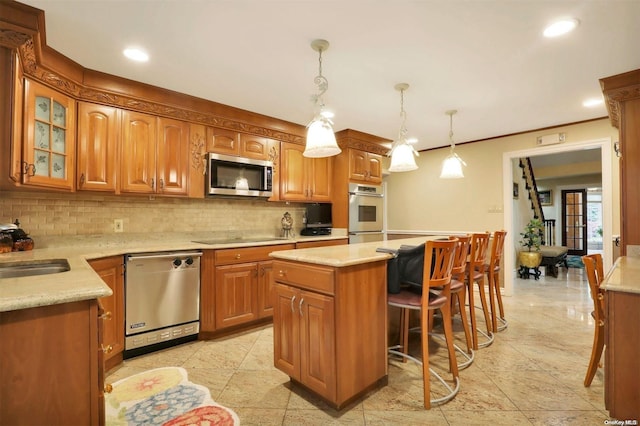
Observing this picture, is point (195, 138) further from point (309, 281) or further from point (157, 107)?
point (309, 281)

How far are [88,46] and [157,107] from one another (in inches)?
31.0

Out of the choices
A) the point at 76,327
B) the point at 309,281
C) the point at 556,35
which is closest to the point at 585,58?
the point at 556,35

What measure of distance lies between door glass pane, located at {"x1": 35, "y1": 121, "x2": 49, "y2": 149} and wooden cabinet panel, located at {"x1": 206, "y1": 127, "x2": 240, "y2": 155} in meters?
1.33

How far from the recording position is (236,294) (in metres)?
3.08

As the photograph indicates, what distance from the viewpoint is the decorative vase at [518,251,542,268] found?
566 centimetres

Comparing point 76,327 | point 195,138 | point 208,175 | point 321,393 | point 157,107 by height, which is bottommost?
point 321,393

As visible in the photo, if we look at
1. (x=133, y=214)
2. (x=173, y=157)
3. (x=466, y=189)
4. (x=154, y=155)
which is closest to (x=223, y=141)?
(x=173, y=157)

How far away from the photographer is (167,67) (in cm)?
254

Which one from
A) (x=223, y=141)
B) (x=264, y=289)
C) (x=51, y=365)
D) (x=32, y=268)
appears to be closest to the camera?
(x=51, y=365)

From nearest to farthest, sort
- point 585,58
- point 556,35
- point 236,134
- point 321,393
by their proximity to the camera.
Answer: point 321,393 → point 556,35 → point 585,58 → point 236,134

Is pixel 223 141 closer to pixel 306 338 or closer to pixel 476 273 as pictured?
pixel 306 338

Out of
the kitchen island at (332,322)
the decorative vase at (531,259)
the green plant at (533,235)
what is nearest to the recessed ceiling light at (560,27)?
the kitchen island at (332,322)

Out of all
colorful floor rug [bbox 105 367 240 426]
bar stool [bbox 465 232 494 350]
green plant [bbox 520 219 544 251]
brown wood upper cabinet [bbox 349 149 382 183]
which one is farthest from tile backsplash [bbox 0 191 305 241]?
green plant [bbox 520 219 544 251]

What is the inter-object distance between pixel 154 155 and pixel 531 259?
6286 mm
